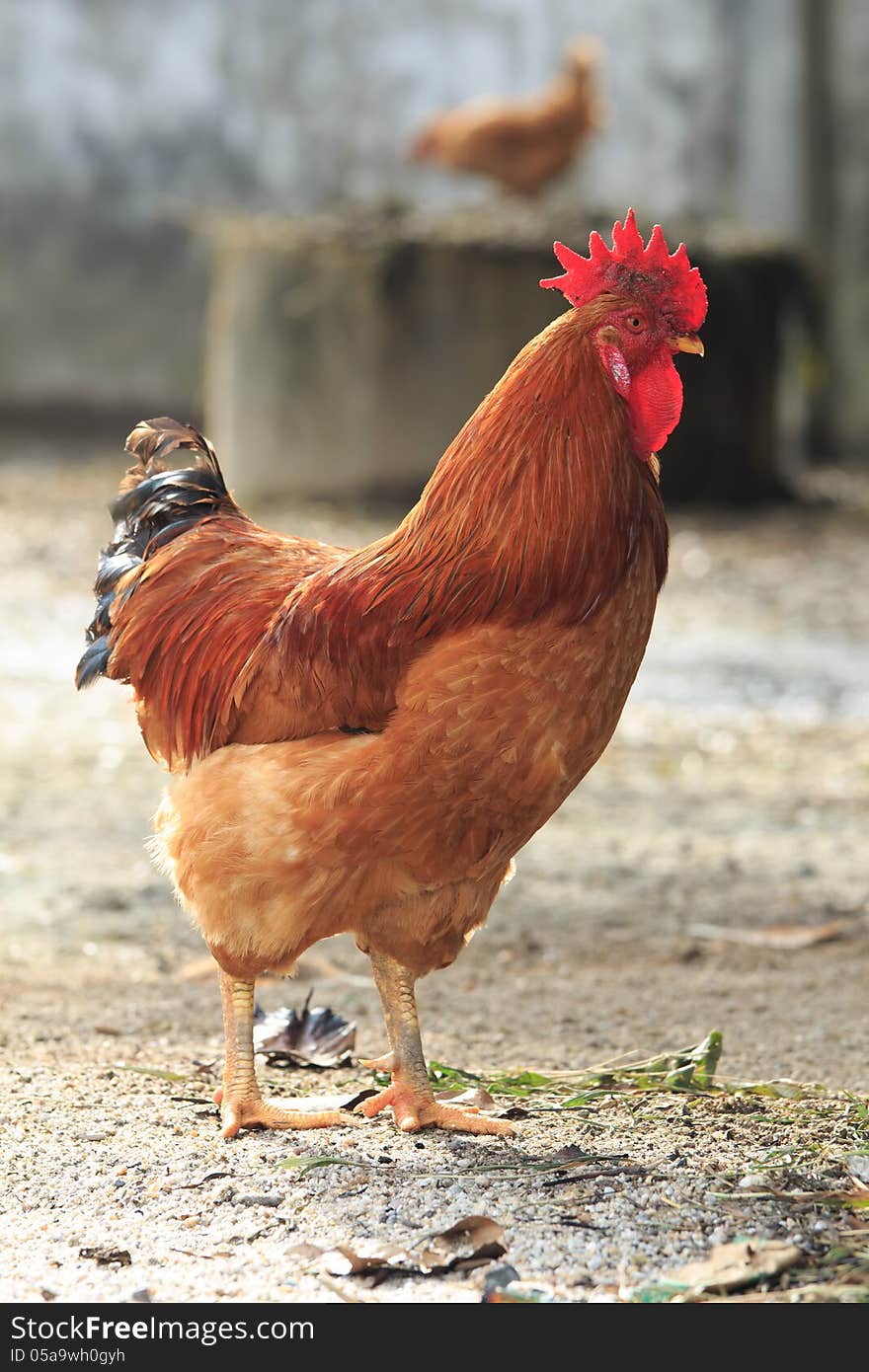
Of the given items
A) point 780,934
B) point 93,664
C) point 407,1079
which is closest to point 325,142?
point 780,934

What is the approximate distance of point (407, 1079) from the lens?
377 cm

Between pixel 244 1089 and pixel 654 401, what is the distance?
68.1 inches

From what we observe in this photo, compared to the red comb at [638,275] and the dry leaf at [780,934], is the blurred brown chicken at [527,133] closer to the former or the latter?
the dry leaf at [780,934]

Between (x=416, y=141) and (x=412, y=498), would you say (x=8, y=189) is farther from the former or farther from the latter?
(x=412, y=498)

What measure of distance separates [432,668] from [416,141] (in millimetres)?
12174

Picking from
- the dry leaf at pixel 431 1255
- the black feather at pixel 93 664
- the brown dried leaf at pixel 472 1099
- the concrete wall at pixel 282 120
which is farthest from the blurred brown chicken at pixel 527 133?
the dry leaf at pixel 431 1255

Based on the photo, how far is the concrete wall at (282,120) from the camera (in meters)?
17.2

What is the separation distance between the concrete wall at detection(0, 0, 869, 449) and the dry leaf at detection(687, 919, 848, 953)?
508 inches

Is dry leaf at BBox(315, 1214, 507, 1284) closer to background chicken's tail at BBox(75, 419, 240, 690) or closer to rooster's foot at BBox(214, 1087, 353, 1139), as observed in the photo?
rooster's foot at BBox(214, 1087, 353, 1139)

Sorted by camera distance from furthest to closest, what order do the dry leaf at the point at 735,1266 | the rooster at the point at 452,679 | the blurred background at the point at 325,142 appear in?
the blurred background at the point at 325,142 < the rooster at the point at 452,679 < the dry leaf at the point at 735,1266

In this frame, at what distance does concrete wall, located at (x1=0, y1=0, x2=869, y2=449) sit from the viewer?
679 inches

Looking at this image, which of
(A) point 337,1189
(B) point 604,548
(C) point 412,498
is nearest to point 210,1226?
(A) point 337,1189

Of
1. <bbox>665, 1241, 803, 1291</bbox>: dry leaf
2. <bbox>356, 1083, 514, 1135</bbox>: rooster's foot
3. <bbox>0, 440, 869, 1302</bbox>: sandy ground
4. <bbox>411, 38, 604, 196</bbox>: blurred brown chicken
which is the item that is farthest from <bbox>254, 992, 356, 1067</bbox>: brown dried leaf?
<bbox>411, 38, 604, 196</bbox>: blurred brown chicken

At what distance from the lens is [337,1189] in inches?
131
